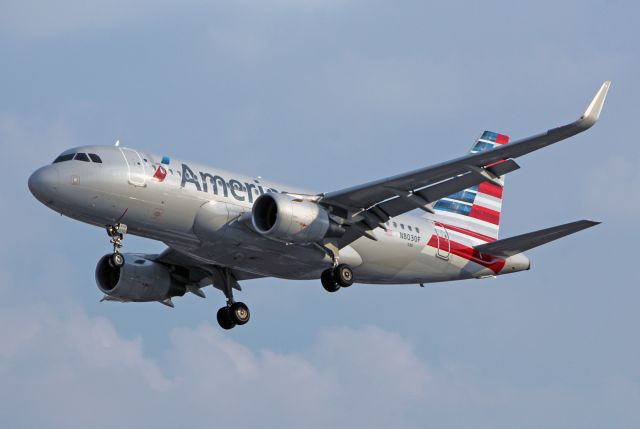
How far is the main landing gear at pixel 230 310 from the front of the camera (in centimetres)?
5566

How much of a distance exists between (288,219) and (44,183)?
26.7 feet

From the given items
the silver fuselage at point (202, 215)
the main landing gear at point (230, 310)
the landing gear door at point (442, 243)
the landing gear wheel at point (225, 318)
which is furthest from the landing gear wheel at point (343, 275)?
the landing gear wheel at point (225, 318)

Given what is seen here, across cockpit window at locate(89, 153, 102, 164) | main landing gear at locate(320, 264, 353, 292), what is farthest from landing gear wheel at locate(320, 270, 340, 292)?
cockpit window at locate(89, 153, 102, 164)

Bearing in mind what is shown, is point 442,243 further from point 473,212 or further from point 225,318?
point 225,318

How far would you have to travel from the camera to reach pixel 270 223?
4953 centimetres

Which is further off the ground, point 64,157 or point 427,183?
point 64,157

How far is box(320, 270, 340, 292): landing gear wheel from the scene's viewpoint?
5175cm

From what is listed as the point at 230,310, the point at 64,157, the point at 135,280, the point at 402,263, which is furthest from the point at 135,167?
the point at 402,263

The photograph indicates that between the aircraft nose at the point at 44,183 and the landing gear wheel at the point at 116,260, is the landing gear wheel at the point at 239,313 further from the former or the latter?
the aircraft nose at the point at 44,183

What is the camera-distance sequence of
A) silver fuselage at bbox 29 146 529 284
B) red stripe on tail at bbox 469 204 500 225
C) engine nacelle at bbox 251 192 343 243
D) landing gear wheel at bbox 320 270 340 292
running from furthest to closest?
red stripe on tail at bbox 469 204 500 225
landing gear wheel at bbox 320 270 340 292
engine nacelle at bbox 251 192 343 243
silver fuselage at bbox 29 146 529 284

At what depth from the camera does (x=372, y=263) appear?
2101 inches

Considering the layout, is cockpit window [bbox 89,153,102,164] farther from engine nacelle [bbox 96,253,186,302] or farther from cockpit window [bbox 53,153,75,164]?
engine nacelle [bbox 96,253,186,302]

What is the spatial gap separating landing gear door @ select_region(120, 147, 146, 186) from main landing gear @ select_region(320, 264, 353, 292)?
7920 millimetres

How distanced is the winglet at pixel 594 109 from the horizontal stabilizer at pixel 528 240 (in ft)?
16.5
